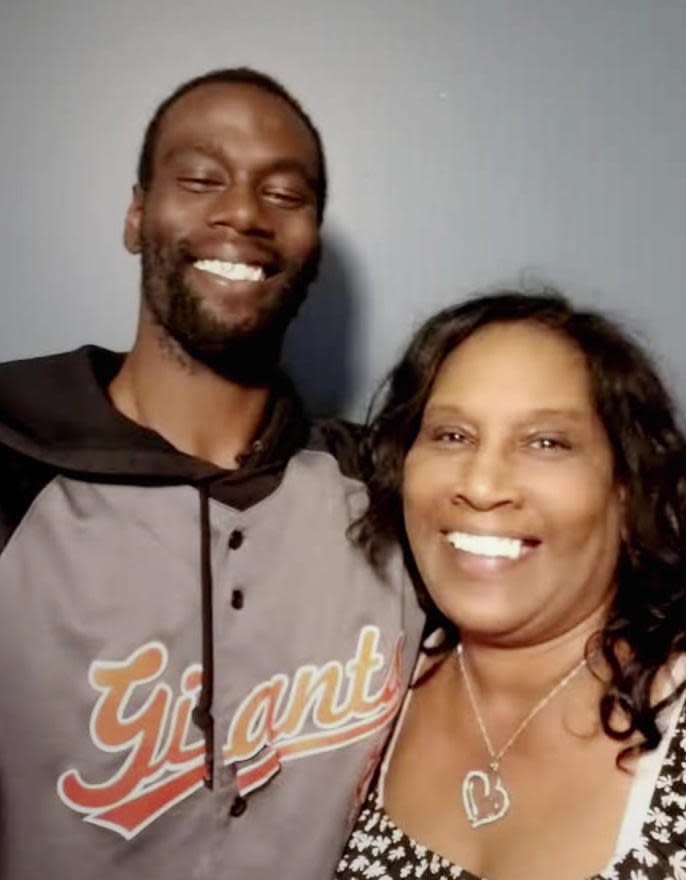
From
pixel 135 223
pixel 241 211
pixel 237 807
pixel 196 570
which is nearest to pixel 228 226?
pixel 241 211

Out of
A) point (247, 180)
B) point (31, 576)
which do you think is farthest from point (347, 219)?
point (31, 576)

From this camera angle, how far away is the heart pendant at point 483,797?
1.06 metres

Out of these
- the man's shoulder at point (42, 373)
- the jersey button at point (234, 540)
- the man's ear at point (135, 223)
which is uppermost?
the man's ear at point (135, 223)

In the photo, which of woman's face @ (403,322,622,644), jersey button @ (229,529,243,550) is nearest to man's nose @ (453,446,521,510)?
woman's face @ (403,322,622,644)

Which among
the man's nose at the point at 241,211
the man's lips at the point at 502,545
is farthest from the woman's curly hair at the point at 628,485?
the man's nose at the point at 241,211

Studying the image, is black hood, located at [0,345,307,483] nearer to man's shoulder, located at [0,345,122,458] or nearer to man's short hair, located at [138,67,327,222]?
man's shoulder, located at [0,345,122,458]

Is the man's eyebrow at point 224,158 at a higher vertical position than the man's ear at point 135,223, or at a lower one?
higher

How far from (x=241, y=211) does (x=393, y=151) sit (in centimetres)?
51

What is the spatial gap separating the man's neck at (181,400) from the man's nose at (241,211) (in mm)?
159

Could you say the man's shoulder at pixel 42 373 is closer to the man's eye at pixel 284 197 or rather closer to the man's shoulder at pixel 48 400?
the man's shoulder at pixel 48 400

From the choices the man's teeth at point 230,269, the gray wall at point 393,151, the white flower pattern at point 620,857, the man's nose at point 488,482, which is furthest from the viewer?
the gray wall at point 393,151

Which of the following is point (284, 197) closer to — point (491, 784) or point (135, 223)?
point (135, 223)

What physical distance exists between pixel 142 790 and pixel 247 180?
69 centimetres

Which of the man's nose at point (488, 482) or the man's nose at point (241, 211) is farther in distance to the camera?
the man's nose at point (241, 211)
